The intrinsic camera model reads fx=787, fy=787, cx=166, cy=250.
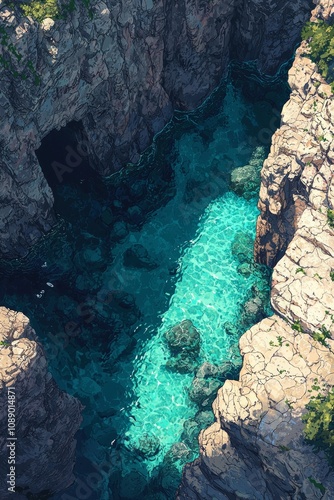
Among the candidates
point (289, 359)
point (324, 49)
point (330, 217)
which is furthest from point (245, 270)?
point (324, 49)

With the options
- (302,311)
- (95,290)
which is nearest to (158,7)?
(95,290)

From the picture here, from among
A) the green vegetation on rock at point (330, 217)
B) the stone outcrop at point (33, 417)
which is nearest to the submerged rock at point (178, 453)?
the stone outcrop at point (33, 417)

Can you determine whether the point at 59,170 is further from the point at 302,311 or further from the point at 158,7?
the point at 302,311

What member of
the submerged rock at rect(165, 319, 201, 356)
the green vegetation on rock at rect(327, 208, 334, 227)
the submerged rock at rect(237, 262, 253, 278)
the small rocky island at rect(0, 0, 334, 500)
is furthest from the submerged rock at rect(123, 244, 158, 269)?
the green vegetation on rock at rect(327, 208, 334, 227)

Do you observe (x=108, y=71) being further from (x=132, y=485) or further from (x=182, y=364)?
(x=132, y=485)

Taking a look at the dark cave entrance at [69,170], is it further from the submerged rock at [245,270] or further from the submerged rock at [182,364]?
the submerged rock at [182,364]

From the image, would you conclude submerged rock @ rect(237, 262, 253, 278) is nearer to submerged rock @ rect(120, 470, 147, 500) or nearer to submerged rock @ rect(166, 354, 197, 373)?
submerged rock @ rect(166, 354, 197, 373)
